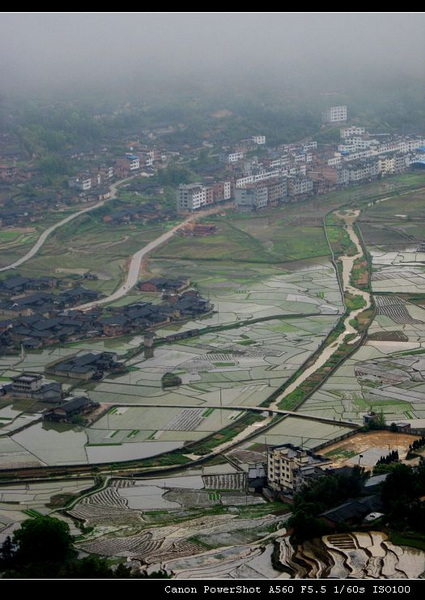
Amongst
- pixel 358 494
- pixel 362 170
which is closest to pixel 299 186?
pixel 362 170

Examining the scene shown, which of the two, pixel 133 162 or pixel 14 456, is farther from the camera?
pixel 133 162

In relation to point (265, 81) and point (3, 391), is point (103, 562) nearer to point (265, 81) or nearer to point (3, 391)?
point (3, 391)

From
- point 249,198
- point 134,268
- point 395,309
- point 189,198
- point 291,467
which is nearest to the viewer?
point 291,467

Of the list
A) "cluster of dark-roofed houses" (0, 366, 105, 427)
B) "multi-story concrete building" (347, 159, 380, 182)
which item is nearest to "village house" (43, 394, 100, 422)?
"cluster of dark-roofed houses" (0, 366, 105, 427)

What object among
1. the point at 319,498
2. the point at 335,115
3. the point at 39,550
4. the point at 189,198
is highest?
the point at 39,550

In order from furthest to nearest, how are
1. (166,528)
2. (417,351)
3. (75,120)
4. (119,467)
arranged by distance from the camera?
1. (75,120)
2. (417,351)
3. (119,467)
4. (166,528)

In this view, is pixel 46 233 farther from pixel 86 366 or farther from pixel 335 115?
pixel 335 115

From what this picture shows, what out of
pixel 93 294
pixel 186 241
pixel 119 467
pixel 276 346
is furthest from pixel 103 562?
pixel 186 241

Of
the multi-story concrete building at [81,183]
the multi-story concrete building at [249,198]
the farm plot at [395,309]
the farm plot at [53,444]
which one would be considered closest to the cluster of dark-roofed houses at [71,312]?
the farm plot at [395,309]
